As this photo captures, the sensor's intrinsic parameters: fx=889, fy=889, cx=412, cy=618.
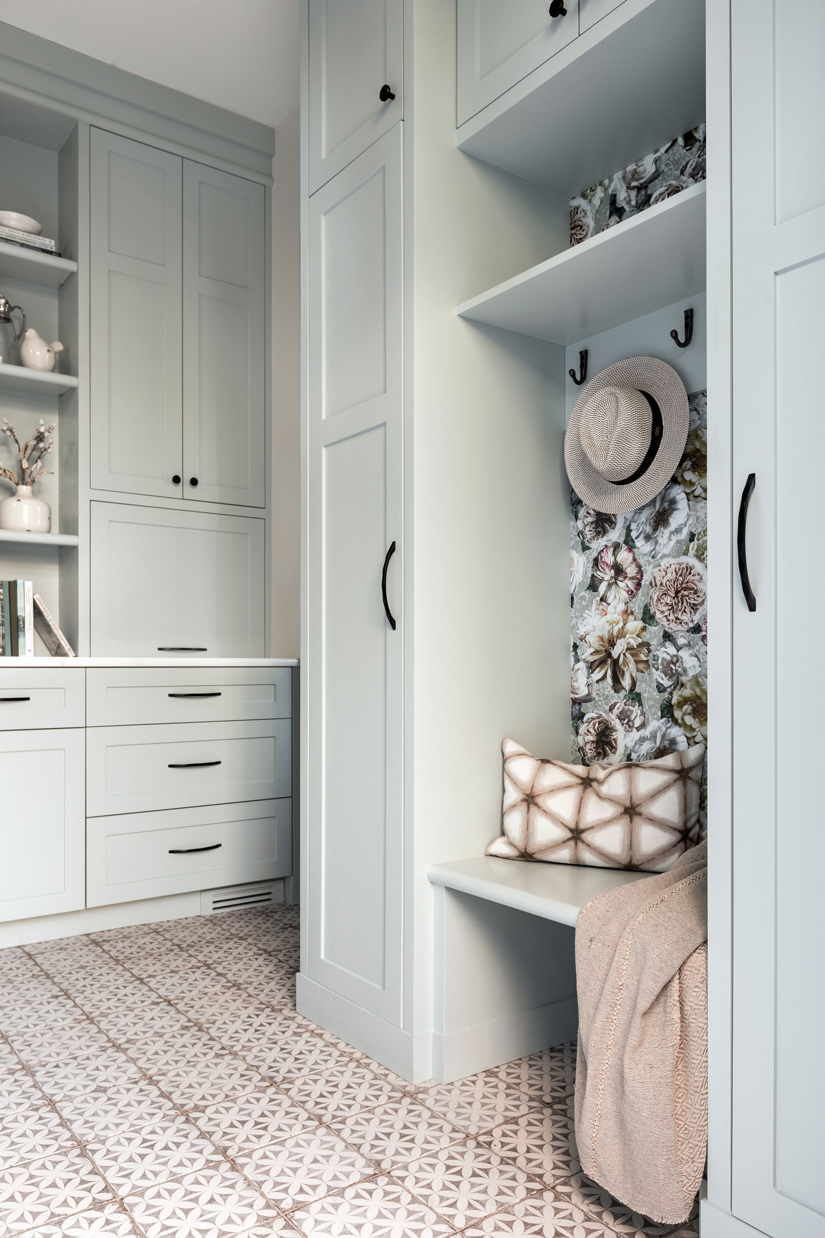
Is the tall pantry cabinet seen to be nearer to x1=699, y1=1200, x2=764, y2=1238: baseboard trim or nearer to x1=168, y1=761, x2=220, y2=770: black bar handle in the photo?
x1=699, y1=1200, x2=764, y2=1238: baseboard trim

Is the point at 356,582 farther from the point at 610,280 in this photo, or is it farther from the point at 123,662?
the point at 123,662

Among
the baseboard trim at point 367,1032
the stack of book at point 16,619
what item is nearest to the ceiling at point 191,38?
the stack of book at point 16,619

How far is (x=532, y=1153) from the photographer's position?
4.99 feet

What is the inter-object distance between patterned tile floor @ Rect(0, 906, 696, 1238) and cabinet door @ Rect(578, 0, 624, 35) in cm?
193

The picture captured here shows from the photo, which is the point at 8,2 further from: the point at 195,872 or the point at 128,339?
the point at 195,872

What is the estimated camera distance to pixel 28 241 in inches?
117

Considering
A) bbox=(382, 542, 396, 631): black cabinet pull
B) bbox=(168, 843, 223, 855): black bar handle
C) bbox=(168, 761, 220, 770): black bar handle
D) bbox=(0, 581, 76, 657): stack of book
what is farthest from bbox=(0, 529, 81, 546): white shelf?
bbox=(382, 542, 396, 631): black cabinet pull

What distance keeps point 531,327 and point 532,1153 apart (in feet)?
5.34

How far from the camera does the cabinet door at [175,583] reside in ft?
9.96

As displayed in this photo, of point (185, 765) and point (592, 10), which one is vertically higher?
point (592, 10)

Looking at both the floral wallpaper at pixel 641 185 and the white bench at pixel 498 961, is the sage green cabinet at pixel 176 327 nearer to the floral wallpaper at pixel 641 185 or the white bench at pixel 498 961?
the floral wallpaper at pixel 641 185

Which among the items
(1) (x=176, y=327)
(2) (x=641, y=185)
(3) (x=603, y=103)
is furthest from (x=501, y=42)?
(1) (x=176, y=327)

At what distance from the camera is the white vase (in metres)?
2.94

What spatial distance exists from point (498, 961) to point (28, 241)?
2.69m
